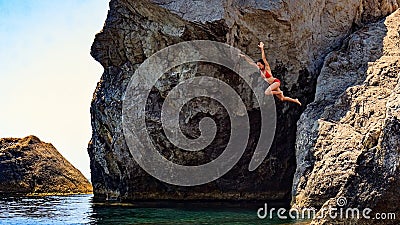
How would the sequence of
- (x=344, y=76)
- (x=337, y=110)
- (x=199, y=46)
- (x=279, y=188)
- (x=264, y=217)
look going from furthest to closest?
1. (x=279, y=188)
2. (x=199, y=46)
3. (x=344, y=76)
4. (x=337, y=110)
5. (x=264, y=217)

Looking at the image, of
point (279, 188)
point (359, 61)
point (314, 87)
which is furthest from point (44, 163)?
point (359, 61)

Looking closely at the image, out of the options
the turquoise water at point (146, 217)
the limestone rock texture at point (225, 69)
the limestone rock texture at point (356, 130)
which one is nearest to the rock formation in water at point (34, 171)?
the limestone rock texture at point (225, 69)

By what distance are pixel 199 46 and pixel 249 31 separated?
2.52 m

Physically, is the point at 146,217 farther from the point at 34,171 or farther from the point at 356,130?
the point at 34,171

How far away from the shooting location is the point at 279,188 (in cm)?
2736

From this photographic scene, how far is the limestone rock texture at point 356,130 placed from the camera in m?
12.0

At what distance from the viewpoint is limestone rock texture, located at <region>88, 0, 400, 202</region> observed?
23.7 metres

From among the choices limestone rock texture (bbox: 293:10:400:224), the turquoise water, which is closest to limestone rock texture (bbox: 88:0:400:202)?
limestone rock texture (bbox: 293:10:400:224)

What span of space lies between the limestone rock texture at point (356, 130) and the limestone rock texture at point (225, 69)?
1881mm

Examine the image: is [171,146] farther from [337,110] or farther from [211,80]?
[337,110]

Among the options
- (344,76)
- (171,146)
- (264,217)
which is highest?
(344,76)

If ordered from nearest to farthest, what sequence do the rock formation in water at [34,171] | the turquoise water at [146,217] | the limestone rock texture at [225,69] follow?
1. the turquoise water at [146,217]
2. the limestone rock texture at [225,69]
3. the rock formation in water at [34,171]

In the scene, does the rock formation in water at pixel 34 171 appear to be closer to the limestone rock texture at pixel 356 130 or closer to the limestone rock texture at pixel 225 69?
the limestone rock texture at pixel 225 69

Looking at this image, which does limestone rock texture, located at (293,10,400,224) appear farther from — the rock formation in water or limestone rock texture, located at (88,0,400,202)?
the rock formation in water
